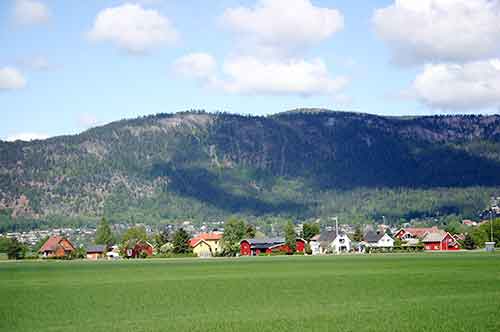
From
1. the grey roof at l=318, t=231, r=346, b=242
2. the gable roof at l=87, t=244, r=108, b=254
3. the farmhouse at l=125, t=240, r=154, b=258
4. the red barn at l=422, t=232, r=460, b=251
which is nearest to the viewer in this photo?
the farmhouse at l=125, t=240, r=154, b=258

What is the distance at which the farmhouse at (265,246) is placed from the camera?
5666 inches

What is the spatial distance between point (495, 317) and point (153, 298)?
60.0ft

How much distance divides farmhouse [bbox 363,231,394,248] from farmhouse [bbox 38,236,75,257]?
58552 millimetres

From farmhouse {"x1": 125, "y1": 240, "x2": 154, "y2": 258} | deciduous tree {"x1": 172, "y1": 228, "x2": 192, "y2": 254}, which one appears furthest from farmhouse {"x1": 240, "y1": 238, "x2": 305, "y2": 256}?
farmhouse {"x1": 125, "y1": 240, "x2": 154, "y2": 258}

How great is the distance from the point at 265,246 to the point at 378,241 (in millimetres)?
24697

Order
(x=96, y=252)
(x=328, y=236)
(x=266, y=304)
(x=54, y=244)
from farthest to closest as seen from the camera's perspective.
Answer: (x=54, y=244)
(x=96, y=252)
(x=328, y=236)
(x=266, y=304)

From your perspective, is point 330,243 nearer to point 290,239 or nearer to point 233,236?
point 290,239

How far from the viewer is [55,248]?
509 ft

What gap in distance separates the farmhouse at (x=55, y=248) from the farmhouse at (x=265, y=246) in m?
33.1

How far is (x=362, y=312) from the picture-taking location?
104 feet

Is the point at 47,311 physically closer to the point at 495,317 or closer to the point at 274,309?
the point at 274,309

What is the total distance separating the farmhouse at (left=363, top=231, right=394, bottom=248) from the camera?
5930 inches

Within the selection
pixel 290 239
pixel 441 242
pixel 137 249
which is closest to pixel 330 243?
pixel 290 239

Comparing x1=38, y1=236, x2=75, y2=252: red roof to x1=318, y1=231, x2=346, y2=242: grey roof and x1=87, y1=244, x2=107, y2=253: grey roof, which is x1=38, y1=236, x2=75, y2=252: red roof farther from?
x1=318, y1=231, x2=346, y2=242: grey roof
